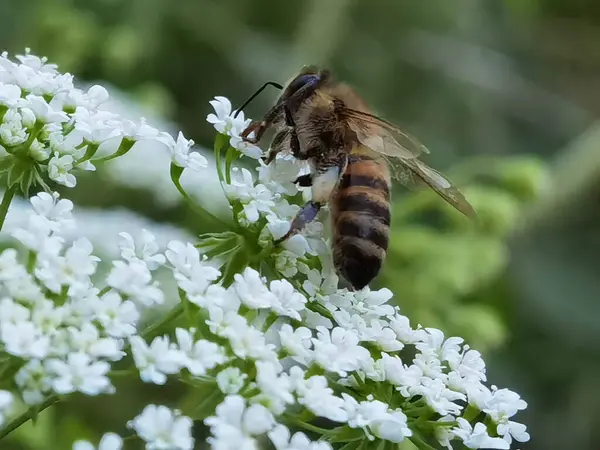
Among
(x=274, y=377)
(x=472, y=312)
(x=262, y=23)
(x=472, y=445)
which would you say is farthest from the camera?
(x=262, y=23)

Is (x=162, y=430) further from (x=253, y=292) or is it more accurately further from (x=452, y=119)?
(x=452, y=119)

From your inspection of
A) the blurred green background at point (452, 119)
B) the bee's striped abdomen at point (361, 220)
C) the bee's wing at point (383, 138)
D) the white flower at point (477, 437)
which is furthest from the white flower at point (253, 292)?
the blurred green background at point (452, 119)

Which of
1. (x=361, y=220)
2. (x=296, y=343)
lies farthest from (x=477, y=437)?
(x=361, y=220)

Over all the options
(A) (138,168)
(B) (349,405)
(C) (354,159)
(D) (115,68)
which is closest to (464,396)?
(B) (349,405)

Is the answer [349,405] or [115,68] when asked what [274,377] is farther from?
[115,68]

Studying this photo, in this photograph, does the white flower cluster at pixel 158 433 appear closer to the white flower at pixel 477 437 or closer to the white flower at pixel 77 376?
the white flower at pixel 77 376

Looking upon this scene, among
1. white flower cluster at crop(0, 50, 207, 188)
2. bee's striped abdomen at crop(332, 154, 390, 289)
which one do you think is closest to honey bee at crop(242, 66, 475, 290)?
bee's striped abdomen at crop(332, 154, 390, 289)
